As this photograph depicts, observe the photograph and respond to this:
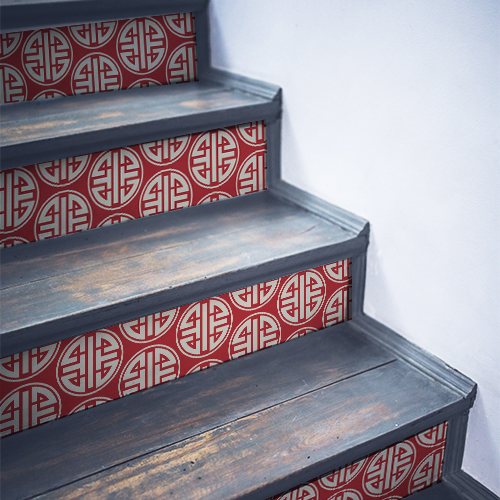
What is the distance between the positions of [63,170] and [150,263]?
0.29 metres

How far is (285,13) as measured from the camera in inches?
51.4

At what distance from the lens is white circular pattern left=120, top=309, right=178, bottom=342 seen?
1036 millimetres

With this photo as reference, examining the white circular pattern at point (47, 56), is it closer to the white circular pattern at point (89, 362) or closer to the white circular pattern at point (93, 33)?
the white circular pattern at point (93, 33)

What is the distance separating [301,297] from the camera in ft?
3.95

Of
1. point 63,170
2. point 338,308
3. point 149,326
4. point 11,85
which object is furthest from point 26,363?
point 11,85

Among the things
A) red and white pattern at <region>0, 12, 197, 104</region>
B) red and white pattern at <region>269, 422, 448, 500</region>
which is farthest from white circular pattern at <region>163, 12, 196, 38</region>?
red and white pattern at <region>269, 422, 448, 500</region>

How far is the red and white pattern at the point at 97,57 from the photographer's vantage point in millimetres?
1383

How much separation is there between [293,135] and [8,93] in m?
0.70

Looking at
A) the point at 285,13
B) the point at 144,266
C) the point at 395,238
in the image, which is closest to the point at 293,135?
the point at 285,13

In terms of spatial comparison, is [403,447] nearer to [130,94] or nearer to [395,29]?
[395,29]

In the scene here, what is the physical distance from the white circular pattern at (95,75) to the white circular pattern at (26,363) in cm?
77

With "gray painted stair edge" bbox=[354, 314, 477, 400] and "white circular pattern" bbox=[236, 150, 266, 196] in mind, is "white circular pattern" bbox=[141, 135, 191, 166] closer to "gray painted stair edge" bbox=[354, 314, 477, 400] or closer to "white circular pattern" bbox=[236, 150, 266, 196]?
"white circular pattern" bbox=[236, 150, 266, 196]

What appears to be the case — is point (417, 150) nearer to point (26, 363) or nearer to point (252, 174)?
point (252, 174)

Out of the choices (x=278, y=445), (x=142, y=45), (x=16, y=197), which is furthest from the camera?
(x=142, y=45)
